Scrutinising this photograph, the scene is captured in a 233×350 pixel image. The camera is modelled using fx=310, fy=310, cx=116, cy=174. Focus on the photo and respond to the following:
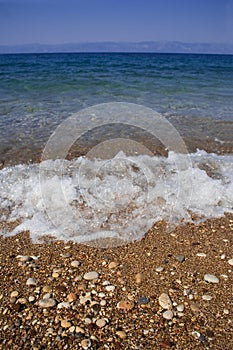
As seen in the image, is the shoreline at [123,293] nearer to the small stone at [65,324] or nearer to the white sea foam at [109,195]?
the small stone at [65,324]

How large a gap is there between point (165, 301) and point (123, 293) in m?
0.33

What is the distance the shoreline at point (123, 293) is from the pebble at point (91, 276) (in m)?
0.03

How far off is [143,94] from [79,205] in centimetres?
921

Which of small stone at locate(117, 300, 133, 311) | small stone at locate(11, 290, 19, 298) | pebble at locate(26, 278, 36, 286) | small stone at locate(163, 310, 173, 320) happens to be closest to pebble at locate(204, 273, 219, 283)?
small stone at locate(163, 310, 173, 320)

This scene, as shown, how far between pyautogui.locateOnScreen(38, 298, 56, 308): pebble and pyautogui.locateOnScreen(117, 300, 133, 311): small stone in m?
0.49

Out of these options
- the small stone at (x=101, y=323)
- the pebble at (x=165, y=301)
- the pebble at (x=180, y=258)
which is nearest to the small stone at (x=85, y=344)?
the small stone at (x=101, y=323)

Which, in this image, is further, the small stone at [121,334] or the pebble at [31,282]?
the pebble at [31,282]

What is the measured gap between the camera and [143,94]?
40.0 feet

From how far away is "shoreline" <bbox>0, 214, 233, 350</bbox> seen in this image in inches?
80.5

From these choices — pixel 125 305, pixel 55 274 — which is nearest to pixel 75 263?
pixel 55 274

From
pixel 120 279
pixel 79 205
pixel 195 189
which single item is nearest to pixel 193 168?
pixel 195 189

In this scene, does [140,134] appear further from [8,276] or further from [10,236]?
[8,276]

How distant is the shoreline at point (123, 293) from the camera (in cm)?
204

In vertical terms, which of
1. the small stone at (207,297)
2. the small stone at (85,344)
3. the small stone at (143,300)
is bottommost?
the small stone at (85,344)
